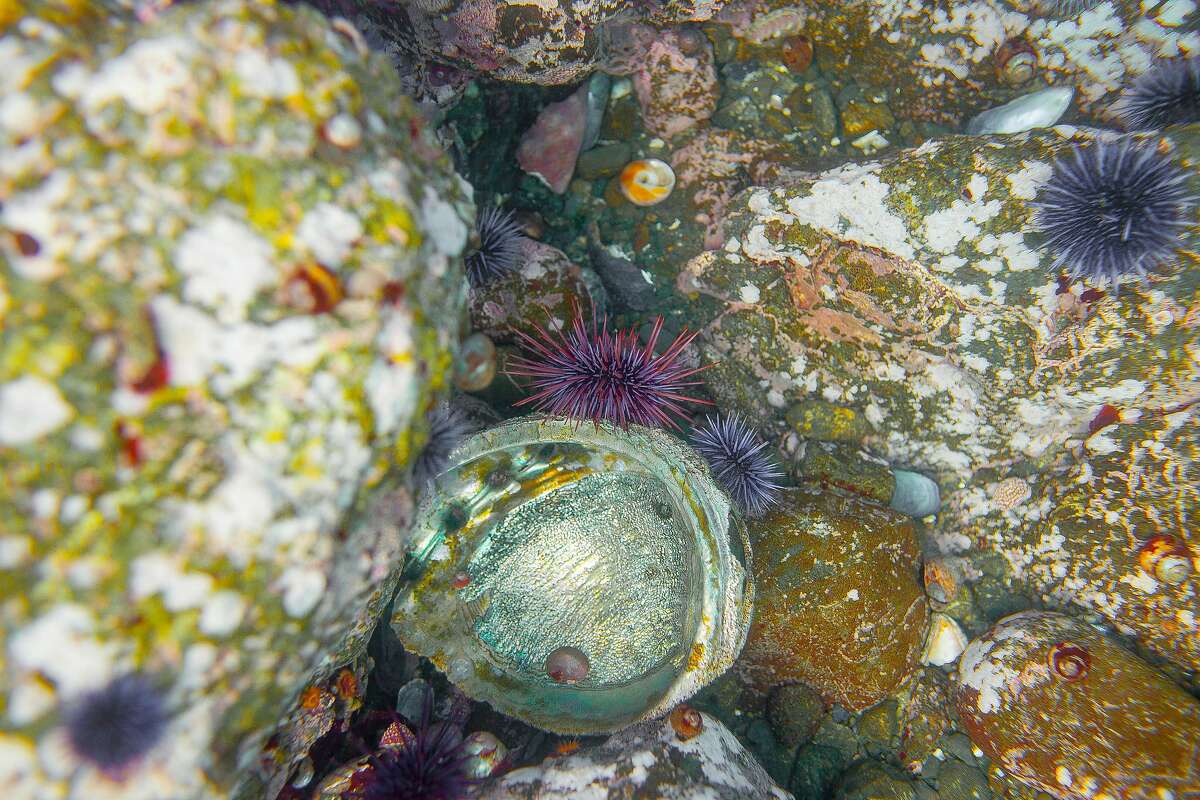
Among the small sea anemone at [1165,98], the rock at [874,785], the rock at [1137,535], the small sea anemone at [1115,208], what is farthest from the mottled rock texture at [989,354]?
the rock at [874,785]

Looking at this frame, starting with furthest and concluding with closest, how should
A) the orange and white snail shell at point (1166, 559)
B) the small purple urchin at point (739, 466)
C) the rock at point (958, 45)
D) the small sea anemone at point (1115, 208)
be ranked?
the small purple urchin at point (739, 466), the rock at point (958, 45), the orange and white snail shell at point (1166, 559), the small sea anemone at point (1115, 208)

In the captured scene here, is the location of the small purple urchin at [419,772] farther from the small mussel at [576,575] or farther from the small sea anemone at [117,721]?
the small sea anemone at [117,721]

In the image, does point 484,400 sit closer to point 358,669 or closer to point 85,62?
point 358,669

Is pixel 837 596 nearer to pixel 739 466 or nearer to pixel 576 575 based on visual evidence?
pixel 739 466

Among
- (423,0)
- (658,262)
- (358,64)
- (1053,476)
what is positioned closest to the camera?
(358,64)

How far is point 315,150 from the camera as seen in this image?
169cm

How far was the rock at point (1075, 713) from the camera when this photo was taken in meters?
3.14

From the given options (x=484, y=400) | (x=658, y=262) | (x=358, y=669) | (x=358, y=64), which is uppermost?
(x=358, y=64)

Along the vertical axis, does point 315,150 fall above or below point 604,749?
above

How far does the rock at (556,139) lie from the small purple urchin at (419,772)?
3389 millimetres

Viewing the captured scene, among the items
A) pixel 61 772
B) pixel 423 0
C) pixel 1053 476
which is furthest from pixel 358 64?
pixel 1053 476

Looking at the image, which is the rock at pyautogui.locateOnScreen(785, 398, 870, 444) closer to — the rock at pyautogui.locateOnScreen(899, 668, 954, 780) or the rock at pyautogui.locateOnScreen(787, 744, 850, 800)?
the rock at pyautogui.locateOnScreen(899, 668, 954, 780)

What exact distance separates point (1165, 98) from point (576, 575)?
405 cm

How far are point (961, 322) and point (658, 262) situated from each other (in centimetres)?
190
